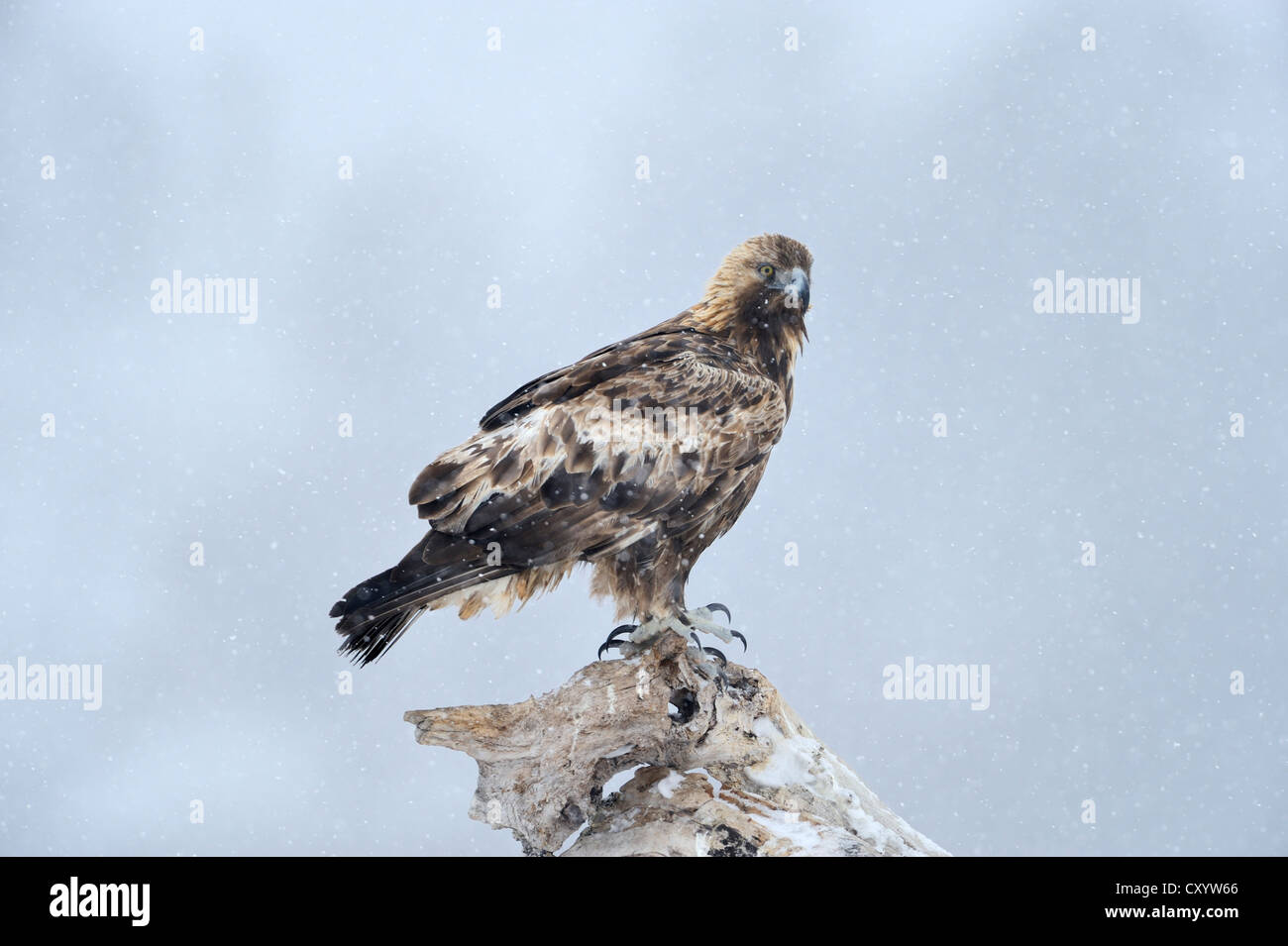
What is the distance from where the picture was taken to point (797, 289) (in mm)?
5184

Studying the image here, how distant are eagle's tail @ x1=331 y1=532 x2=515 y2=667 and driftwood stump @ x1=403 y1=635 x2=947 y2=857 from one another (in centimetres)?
47

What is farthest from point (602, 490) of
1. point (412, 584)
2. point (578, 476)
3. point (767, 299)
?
point (767, 299)

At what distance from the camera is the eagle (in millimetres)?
4461

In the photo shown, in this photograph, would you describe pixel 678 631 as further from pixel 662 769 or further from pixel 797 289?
pixel 797 289

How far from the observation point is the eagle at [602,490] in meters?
4.46

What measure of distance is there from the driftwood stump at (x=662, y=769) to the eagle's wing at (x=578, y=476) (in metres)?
0.54

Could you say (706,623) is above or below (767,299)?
below

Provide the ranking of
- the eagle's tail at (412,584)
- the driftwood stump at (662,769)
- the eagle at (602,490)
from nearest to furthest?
the eagle's tail at (412,584) → the eagle at (602,490) → the driftwood stump at (662,769)

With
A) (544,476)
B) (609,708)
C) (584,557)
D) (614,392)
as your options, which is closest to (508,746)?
(609,708)

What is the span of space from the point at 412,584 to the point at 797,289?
7.40 ft

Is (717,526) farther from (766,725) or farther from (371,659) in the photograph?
(371,659)

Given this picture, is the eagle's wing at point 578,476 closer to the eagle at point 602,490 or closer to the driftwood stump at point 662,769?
the eagle at point 602,490

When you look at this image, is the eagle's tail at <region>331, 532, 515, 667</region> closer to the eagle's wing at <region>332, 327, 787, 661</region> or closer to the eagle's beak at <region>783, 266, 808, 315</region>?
the eagle's wing at <region>332, 327, 787, 661</region>

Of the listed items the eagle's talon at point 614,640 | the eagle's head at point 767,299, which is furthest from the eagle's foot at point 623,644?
the eagle's head at point 767,299
